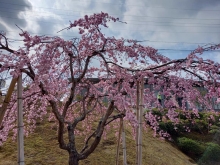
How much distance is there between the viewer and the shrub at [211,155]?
8.40 metres

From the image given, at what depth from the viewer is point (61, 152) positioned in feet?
20.4

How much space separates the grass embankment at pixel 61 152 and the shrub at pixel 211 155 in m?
1.20

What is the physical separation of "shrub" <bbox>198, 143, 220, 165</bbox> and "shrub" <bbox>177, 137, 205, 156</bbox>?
215 mm

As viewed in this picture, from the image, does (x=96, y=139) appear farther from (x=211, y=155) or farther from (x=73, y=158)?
(x=211, y=155)

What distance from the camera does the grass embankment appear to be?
19.0ft

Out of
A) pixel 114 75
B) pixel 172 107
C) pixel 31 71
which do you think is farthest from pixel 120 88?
pixel 31 71

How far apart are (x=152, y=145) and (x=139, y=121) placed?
452 centimetres

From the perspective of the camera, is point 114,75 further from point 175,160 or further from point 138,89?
point 175,160

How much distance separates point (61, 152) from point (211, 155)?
5.35 metres

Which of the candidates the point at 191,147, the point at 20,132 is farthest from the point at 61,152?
the point at 191,147

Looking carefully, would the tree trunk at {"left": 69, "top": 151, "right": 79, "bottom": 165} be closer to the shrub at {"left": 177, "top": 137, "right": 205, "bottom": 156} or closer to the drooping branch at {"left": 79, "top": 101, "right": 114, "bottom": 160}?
the drooping branch at {"left": 79, "top": 101, "right": 114, "bottom": 160}

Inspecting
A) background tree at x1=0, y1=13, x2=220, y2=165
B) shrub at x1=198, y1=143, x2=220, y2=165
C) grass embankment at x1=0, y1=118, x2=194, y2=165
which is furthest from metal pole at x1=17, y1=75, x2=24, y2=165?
shrub at x1=198, y1=143, x2=220, y2=165

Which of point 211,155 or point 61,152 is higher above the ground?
point 61,152

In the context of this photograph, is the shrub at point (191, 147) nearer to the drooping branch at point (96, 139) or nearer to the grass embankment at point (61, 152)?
the grass embankment at point (61, 152)
